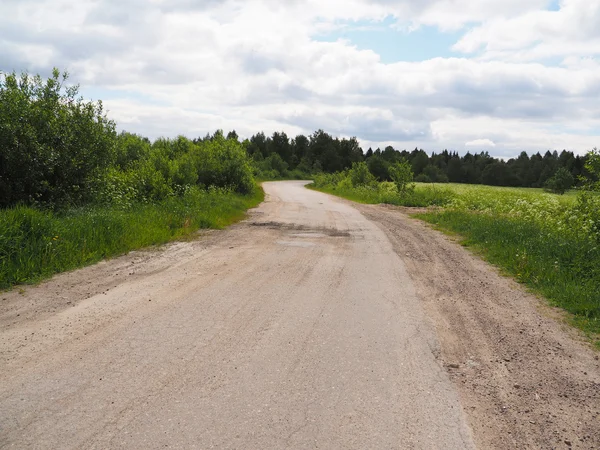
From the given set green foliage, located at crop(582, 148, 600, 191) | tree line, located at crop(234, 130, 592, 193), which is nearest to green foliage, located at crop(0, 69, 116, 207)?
green foliage, located at crop(582, 148, 600, 191)

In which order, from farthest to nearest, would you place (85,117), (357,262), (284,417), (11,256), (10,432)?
(85,117)
(357,262)
(11,256)
(284,417)
(10,432)

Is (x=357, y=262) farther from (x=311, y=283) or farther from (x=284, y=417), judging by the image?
(x=284, y=417)

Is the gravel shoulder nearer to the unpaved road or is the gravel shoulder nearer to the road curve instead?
the unpaved road

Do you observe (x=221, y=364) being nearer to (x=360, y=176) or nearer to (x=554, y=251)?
(x=554, y=251)

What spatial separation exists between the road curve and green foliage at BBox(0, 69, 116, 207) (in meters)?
4.38

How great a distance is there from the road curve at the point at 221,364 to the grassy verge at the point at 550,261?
2303mm

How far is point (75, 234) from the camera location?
29.6 feet

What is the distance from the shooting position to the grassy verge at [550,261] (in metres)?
6.90

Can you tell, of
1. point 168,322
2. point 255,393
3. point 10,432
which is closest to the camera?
point 10,432

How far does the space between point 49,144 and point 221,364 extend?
926cm

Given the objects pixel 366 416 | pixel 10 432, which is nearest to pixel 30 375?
pixel 10 432

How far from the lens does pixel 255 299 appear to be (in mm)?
6582

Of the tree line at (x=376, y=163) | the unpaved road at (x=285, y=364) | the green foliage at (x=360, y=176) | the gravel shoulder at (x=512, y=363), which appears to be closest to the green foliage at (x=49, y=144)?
the unpaved road at (x=285, y=364)

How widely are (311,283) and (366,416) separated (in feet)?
13.4
